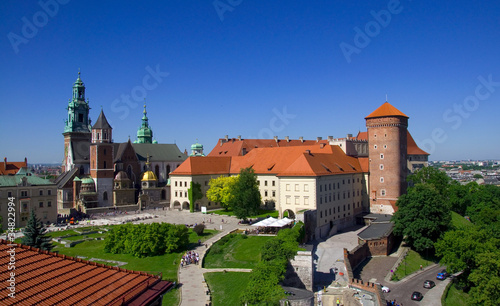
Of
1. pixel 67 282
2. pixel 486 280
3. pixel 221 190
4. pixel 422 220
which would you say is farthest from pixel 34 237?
pixel 422 220

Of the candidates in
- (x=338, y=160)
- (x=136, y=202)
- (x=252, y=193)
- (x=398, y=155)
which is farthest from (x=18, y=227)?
(x=398, y=155)

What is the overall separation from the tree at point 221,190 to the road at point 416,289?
91.4ft

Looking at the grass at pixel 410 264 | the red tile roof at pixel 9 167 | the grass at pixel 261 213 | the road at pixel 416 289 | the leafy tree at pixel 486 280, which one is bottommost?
the road at pixel 416 289

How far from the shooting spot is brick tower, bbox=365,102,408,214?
57.2m

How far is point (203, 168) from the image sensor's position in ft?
215

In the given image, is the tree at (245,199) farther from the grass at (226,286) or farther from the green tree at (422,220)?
the grass at (226,286)

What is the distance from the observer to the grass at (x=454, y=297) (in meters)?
32.9

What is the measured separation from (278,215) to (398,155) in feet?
65.6

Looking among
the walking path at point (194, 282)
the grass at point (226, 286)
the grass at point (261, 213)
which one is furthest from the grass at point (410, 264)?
the grass at point (261, 213)

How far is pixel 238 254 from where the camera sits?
37.0 m

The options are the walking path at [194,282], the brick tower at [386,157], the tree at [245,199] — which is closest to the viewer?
the walking path at [194,282]

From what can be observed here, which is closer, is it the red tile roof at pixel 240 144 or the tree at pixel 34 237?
the tree at pixel 34 237

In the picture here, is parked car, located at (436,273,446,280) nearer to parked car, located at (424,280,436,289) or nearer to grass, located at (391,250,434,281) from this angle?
parked car, located at (424,280,436,289)

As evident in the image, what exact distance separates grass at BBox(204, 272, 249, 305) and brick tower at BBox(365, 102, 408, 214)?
1318 inches
